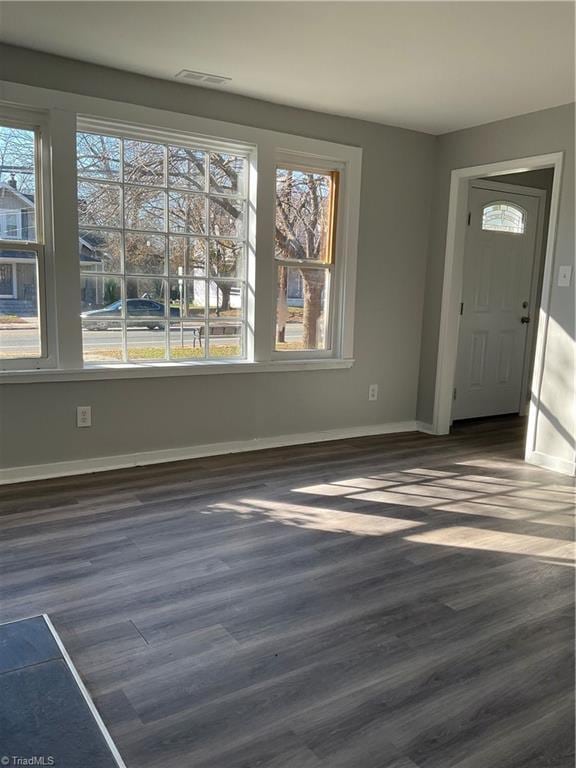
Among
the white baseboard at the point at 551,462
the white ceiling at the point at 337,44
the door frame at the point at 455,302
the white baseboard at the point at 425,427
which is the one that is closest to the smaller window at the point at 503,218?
the door frame at the point at 455,302

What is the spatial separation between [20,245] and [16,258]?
0.08 metres

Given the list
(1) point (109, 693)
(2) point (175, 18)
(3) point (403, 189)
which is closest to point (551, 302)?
(3) point (403, 189)

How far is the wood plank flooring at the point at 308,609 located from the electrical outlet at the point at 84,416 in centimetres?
36

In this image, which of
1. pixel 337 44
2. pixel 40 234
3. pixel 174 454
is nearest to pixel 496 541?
pixel 174 454

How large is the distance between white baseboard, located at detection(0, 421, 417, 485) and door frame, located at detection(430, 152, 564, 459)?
1.38 ft

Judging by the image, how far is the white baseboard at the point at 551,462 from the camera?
4.07 metres

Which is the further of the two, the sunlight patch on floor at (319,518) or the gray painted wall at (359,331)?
the gray painted wall at (359,331)

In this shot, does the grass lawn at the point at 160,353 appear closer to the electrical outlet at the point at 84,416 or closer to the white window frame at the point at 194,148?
the white window frame at the point at 194,148

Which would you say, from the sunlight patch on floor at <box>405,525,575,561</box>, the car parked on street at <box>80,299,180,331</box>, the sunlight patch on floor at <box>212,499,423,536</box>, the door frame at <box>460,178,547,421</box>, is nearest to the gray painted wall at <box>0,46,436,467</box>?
the car parked on street at <box>80,299,180,331</box>

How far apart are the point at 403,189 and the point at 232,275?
5.35 ft

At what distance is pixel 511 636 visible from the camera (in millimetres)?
2174

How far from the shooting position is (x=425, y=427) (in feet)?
17.0

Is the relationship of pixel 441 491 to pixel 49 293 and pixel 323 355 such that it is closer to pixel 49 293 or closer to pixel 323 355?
pixel 323 355

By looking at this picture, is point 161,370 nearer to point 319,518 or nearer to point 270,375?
point 270,375
